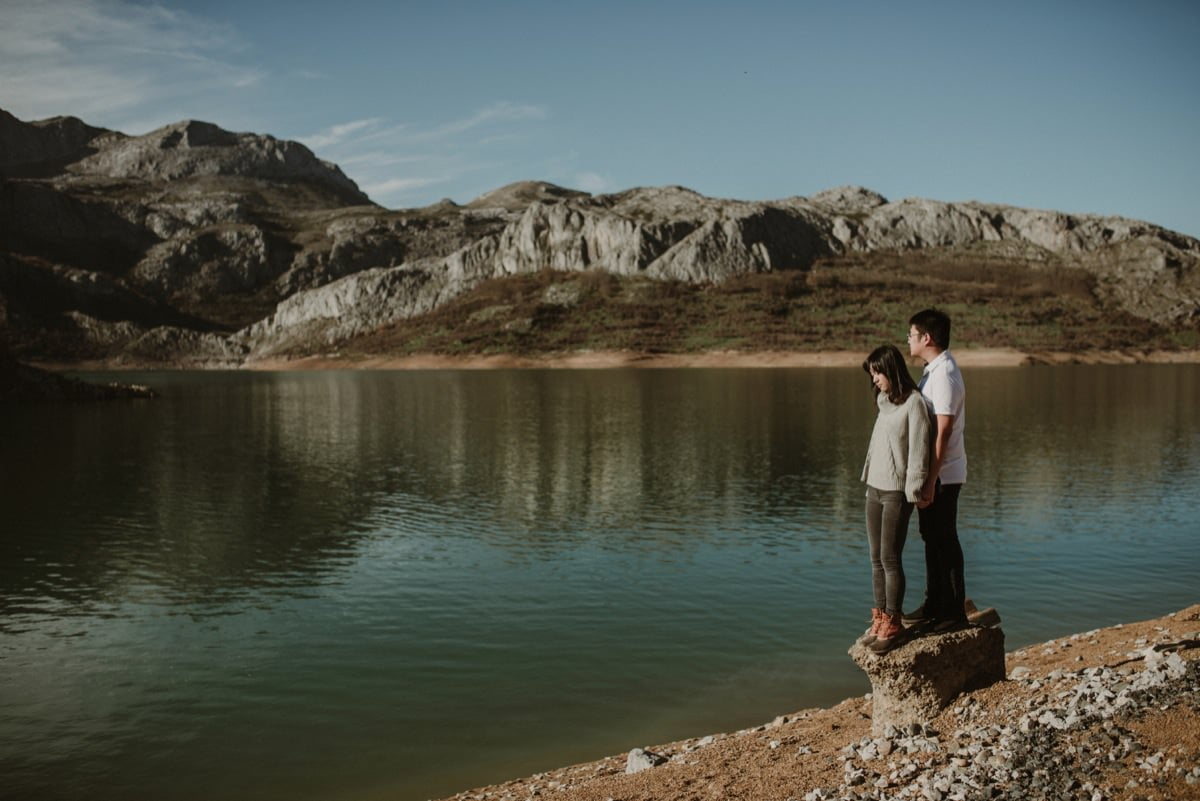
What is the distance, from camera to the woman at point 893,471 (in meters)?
9.88

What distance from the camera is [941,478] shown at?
405 inches

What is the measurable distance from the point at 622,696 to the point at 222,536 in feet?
61.6

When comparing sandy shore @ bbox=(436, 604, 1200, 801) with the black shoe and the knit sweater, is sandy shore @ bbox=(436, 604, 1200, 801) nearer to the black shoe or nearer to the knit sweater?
the black shoe

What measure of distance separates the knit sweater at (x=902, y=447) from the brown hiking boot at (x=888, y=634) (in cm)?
144

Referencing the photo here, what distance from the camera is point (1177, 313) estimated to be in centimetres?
18938

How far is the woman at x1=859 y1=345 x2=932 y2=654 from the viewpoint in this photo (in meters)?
9.88

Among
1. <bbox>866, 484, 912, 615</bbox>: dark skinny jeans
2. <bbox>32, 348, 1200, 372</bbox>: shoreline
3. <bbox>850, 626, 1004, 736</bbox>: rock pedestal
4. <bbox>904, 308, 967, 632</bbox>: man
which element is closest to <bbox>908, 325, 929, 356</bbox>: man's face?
<bbox>904, 308, 967, 632</bbox>: man

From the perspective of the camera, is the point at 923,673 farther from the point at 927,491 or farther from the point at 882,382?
the point at 882,382

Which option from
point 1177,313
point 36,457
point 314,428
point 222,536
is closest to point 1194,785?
point 222,536

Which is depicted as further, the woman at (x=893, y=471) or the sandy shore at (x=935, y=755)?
the woman at (x=893, y=471)

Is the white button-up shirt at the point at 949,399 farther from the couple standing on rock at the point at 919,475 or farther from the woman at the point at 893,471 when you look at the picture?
the woman at the point at 893,471

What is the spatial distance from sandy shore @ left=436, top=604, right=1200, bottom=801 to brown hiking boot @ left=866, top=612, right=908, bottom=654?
907mm

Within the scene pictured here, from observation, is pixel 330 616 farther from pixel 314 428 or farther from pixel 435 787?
pixel 314 428

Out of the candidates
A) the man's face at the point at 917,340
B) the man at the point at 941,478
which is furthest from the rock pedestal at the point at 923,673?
the man's face at the point at 917,340
